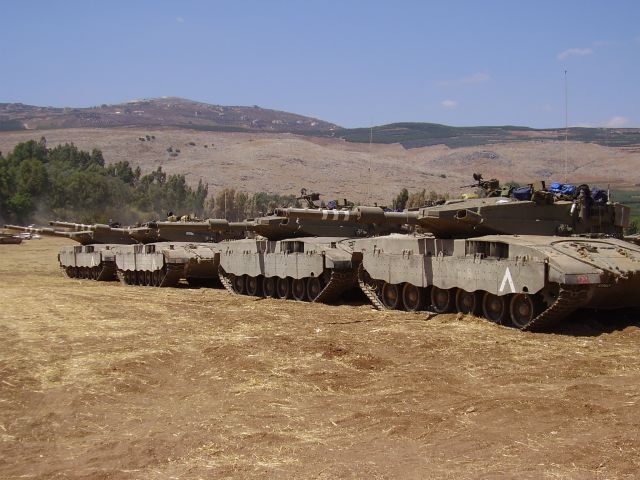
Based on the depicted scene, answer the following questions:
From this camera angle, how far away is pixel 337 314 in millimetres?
18219

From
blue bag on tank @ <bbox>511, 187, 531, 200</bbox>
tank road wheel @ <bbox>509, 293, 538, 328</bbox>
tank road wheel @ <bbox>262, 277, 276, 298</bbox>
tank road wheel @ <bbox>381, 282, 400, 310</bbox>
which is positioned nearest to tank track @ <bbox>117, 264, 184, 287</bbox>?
tank road wheel @ <bbox>262, 277, 276, 298</bbox>

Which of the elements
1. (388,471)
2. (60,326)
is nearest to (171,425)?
(388,471)

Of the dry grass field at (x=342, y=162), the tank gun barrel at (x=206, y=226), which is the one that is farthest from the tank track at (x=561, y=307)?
the dry grass field at (x=342, y=162)

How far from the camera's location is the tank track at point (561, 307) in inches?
553

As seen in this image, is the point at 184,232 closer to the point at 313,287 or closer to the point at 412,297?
the point at 313,287

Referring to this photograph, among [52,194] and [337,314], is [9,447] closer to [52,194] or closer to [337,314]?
[337,314]

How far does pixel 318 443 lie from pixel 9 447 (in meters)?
2.81

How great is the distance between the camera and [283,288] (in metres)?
22.6

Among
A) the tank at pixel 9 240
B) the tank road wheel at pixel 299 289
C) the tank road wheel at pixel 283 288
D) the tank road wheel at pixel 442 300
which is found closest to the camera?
the tank road wheel at pixel 442 300

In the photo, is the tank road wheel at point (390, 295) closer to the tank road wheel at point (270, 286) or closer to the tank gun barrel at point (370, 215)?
the tank gun barrel at point (370, 215)

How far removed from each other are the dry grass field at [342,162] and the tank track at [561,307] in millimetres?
69437

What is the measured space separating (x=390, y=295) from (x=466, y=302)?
248 centimetres

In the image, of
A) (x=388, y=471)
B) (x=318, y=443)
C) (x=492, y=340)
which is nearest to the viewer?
(x=388, y=471)

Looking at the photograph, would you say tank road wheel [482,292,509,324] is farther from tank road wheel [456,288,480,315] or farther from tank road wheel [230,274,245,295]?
tank road wheel [230,274,245,295]
